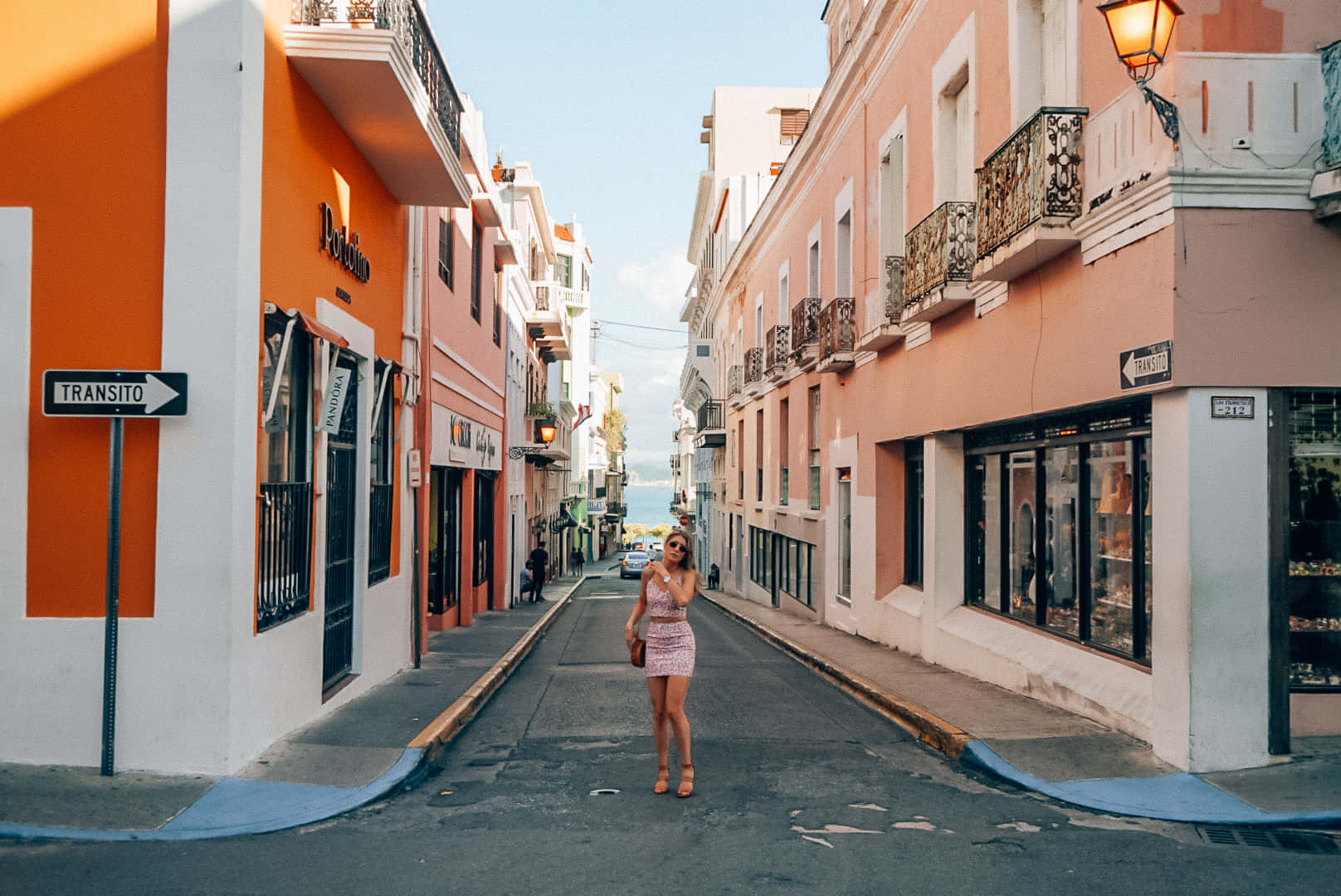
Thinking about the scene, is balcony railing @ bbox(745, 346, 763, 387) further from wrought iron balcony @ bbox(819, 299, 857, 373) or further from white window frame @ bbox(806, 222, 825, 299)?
wrought iron balcony @ bbox(819, 299, 857, 373)

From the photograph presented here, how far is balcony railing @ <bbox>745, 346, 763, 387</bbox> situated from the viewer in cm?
2708

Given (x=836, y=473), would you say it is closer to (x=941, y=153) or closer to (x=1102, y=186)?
(x=941, y=153)

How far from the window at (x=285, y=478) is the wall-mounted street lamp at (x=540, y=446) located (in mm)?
16852

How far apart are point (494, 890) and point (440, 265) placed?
11470mm

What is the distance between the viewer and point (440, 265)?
591 inches

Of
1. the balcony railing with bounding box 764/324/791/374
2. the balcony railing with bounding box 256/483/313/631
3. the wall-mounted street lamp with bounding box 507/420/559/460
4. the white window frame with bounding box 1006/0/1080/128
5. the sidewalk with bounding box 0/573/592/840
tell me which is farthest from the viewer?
the wall-mounted street lamp with bounding box 507/420/559/460

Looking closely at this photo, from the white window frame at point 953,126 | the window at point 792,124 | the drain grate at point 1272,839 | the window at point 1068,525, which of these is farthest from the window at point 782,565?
the window at point 792,124

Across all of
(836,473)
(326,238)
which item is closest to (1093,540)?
(326,238)

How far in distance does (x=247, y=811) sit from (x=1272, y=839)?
564 centimetres

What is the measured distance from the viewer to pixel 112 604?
6473mm

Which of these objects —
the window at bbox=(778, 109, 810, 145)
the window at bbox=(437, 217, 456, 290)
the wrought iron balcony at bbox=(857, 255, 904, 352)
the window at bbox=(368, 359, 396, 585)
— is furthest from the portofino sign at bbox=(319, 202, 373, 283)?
the window at bbox=(778, 109, 810, 145)

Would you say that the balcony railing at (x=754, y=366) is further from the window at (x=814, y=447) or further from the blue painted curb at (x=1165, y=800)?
the blue painted curb at (x=1165, y=800)

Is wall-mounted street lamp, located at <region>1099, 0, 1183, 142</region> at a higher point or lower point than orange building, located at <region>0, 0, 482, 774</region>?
higher

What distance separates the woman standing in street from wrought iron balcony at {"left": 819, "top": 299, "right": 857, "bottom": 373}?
10.7 metres
